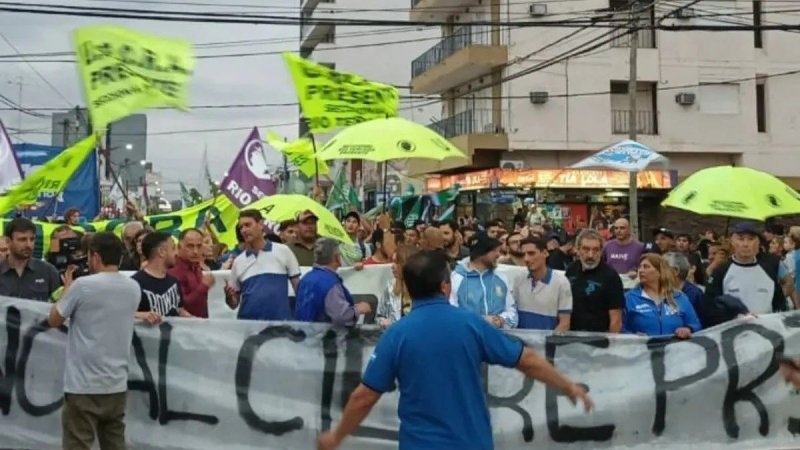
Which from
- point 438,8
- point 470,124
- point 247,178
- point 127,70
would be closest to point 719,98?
point 470,124

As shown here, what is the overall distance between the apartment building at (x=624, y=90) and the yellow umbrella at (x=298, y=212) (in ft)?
61.5

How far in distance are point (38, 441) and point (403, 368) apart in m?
3.76

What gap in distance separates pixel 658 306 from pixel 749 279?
1.15 meters

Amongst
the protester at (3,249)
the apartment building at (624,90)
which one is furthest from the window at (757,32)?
the protester at (3,249)

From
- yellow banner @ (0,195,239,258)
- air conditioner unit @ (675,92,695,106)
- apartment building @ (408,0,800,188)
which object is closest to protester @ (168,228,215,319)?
yellow banner @ (0,195,239,258)

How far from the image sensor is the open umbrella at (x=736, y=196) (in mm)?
7629

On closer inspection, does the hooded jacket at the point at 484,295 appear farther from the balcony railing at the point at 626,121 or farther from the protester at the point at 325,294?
the balcony railing at the point at 626,121

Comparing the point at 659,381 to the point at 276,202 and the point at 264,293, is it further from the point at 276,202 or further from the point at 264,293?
the point at 276,202

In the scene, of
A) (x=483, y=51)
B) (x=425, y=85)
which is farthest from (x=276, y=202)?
(x=425, y=85)

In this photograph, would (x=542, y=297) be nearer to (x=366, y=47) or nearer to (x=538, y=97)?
(x=538, y=97)

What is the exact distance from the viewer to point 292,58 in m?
10.6

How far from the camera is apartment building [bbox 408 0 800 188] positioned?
28484 millimetres

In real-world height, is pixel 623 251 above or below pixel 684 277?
above

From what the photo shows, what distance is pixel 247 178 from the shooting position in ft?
44.2
